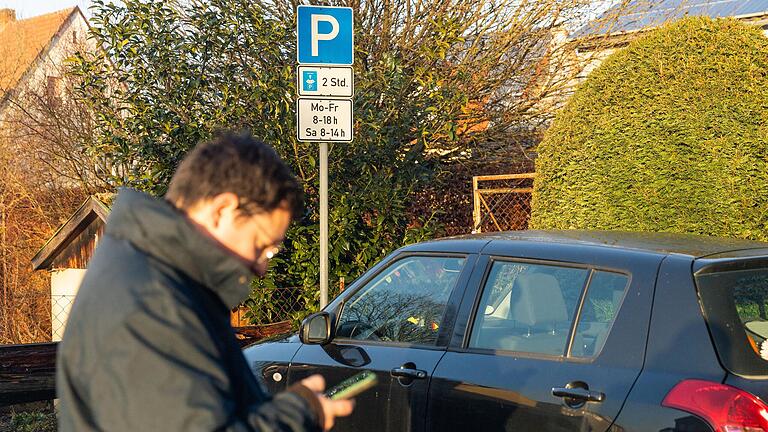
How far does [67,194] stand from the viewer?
17344 millimetres

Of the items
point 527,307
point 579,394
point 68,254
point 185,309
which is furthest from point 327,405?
point 68,254

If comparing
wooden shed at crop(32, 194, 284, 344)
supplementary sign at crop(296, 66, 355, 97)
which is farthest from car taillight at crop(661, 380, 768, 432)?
wooden shed at crop(32, 194, 284, 344)

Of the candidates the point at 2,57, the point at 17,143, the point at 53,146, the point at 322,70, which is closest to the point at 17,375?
the point at 322,70

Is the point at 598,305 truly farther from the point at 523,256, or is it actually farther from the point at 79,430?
the point at 79,430

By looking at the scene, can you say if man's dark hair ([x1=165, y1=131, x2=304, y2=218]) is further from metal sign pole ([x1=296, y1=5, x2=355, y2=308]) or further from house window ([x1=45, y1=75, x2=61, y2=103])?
house window ([x1=45, y1=75, x2=61, y2=103])

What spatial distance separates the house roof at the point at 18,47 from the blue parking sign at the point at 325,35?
1541 cm

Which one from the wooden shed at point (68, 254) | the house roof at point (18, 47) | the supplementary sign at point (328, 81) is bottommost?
the wooden shed at point (68, 254)

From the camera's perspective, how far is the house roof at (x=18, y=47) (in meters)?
21.9

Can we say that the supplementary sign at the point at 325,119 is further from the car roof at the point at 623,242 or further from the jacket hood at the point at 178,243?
the jacket hood at the point at 178,243

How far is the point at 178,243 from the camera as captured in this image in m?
2.09

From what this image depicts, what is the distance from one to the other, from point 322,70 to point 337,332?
8.58 feet

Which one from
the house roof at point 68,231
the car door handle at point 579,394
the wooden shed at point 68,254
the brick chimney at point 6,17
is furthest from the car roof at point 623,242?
the brick chimney at point 6,17

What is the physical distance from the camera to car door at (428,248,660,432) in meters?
3.70

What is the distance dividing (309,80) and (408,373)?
3129 millimetres
